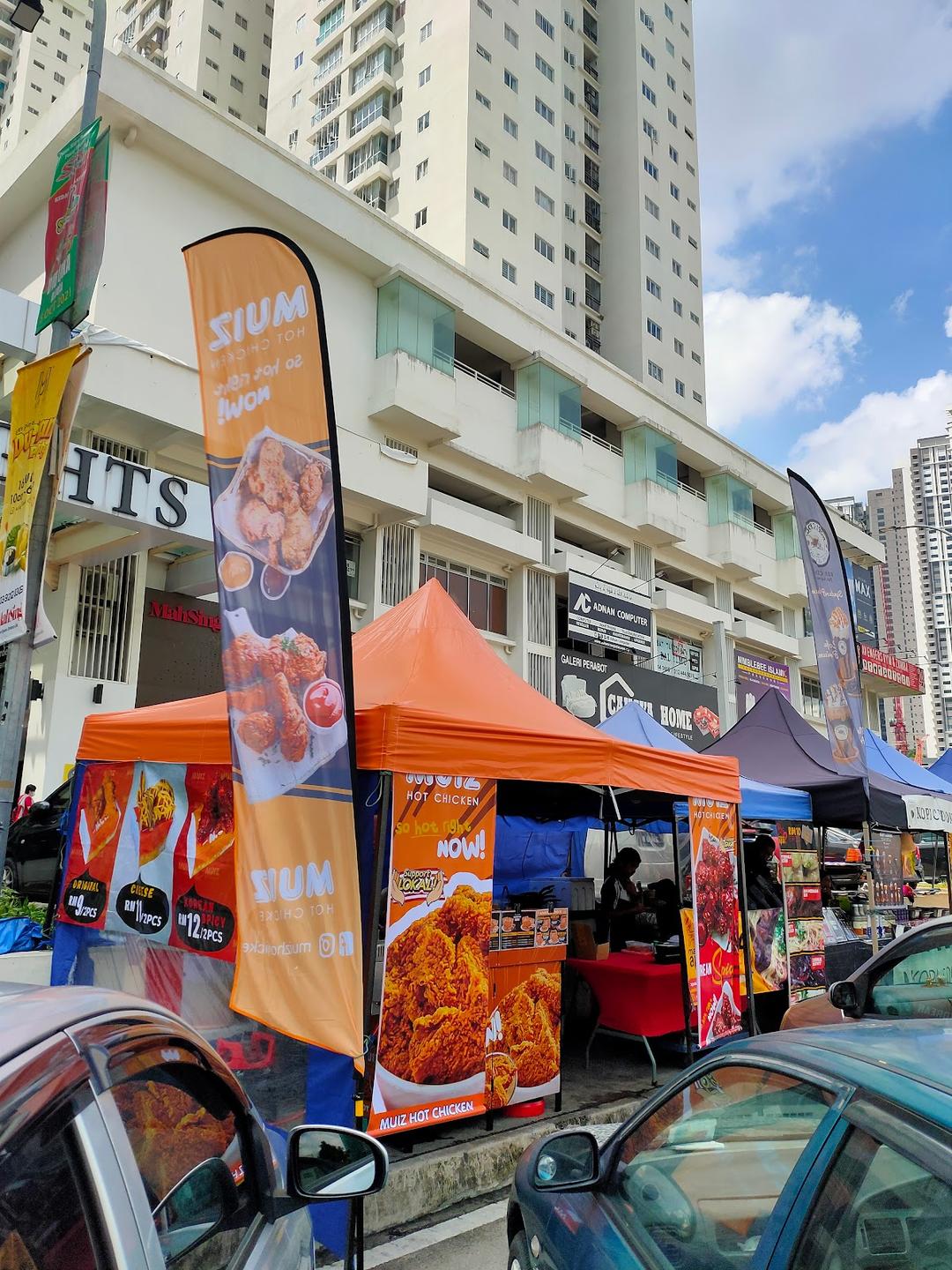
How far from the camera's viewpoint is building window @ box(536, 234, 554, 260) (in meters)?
40.2

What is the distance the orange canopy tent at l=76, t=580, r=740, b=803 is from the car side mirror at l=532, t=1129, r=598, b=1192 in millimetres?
2259

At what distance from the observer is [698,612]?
3278cm

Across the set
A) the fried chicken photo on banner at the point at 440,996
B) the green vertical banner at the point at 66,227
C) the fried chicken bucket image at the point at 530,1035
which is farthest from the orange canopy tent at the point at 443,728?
the green vertical banner at the point at 66,227

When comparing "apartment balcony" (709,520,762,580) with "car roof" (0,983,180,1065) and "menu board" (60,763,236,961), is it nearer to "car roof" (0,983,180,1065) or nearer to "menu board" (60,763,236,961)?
"menu board" (60,763,236,961)

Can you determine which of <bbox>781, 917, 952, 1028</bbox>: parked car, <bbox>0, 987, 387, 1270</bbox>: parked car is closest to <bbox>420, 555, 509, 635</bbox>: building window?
<bbox>781, 917, 952, 1028</bbox>: parked car

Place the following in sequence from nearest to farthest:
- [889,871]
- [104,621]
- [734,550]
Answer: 1. [889,871]
2. [104,621]
3. [734,550]

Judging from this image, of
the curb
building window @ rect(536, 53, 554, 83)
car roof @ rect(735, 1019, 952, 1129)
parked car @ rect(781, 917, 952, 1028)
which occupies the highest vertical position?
building window @ rect(536, 53, 554, 83)

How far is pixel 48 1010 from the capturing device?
4.92 ft

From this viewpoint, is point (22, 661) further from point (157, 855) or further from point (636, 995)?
point (636, 995)

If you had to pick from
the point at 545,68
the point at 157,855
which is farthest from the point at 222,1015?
the point at 545,68

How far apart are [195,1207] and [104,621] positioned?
16.2m

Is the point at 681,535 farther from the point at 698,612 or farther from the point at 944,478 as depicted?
the point at 944,478

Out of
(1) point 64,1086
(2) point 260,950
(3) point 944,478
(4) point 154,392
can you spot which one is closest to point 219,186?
(4) point 154,392

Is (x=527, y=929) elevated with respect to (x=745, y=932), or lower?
elevated
